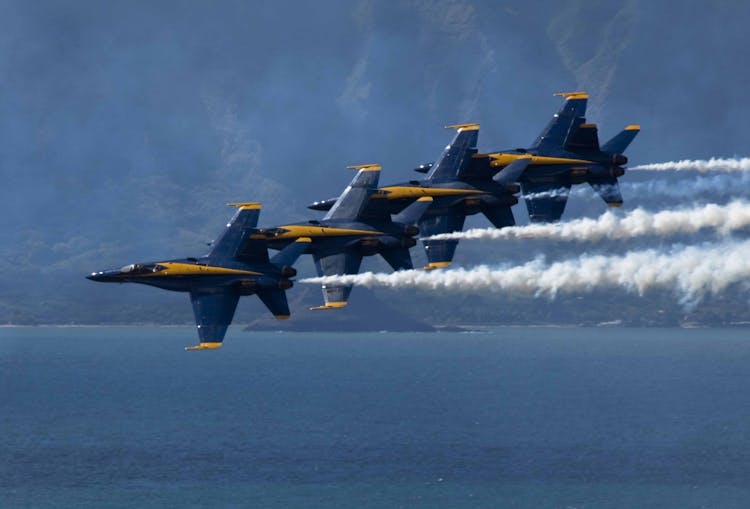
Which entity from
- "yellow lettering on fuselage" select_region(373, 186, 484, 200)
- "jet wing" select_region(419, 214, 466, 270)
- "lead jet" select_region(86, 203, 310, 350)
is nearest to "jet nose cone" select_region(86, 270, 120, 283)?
"lead jet" select_region(86, 203, 310, 350)

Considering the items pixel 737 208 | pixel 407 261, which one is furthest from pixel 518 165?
pixel 737 208

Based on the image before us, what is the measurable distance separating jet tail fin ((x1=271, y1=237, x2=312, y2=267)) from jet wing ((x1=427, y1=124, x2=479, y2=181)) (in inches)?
626

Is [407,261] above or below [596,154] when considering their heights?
below

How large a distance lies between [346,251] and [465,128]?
56.4ft

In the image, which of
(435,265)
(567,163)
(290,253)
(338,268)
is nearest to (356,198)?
(338,268)

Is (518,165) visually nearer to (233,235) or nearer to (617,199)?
(617,199)

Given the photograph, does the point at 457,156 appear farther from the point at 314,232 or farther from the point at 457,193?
the point at 314,232

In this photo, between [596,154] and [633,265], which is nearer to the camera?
[596,154]

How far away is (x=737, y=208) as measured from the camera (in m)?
136

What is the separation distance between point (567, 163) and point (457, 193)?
11100 mm

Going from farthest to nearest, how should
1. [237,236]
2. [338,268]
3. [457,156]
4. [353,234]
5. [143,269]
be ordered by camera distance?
[457,156] → [338,268] → [353,234] → [237,236] → [143,269]

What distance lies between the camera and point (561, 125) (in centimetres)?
13288

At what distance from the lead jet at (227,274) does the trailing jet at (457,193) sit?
11.7 meters

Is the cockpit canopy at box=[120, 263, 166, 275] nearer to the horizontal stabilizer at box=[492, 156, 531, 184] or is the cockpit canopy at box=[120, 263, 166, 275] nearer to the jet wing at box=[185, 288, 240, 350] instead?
the jet wing at box=[185, 288, 240, 350]
